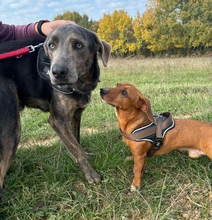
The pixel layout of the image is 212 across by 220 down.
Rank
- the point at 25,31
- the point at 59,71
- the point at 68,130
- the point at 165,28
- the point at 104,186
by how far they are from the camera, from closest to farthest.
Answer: the point at 59,71 → the point at 104,186 → the point at 68,130 → the point at 25,31 → the point at 165,28

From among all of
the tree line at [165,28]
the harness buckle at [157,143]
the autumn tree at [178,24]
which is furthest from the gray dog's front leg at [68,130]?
the autumn tree at [178,24]

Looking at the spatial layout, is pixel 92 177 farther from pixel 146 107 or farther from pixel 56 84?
pixel 56 84

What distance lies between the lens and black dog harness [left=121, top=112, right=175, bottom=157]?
2387 mm

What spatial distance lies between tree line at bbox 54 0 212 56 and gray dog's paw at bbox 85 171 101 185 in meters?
28.4

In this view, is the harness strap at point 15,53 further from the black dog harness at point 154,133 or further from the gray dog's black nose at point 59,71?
the black dog harness at point 154,133

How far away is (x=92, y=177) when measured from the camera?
2453mm

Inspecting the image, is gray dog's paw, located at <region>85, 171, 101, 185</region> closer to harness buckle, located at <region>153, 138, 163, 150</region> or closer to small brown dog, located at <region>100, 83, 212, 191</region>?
small brown dog, located at <region>100, 83, 212, 191</region>

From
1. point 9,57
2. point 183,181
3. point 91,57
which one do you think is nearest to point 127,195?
point 183,181

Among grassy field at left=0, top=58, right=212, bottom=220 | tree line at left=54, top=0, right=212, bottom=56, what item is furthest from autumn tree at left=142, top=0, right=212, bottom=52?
grassy field at left=0, top=58, right=212, bottom=220

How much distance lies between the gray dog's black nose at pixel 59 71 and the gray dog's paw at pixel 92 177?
114cm

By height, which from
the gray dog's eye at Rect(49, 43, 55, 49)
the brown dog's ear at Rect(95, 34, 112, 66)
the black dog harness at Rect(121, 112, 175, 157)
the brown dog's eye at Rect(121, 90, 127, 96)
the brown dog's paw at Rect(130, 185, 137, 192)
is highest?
the gray dog's eye at Rect(49, 43, 55, 49)

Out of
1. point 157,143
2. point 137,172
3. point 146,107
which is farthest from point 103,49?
point 137,172

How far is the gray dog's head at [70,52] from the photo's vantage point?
2119 millimetres

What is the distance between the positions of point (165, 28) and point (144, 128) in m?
33.6
